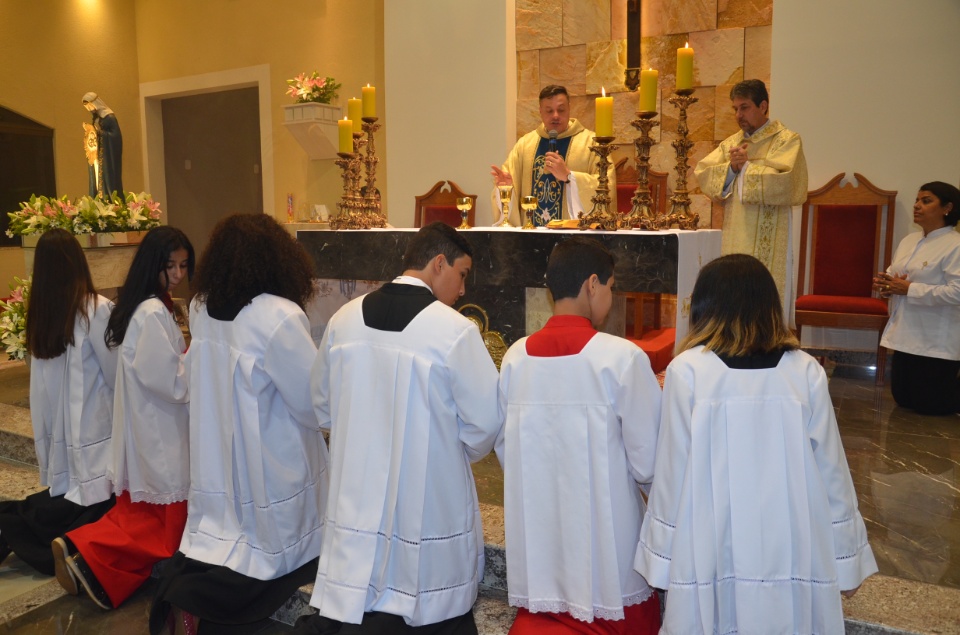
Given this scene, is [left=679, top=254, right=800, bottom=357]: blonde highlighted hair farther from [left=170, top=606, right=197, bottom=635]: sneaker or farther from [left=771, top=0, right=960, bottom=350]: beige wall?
[left=771, top=0, right=960, bottom=350]: beige wall

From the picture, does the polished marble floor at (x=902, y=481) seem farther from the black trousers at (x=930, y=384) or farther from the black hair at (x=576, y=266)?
the black hair at (x=576, y=266)

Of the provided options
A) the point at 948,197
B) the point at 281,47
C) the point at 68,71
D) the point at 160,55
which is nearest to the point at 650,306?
the point at 948,197

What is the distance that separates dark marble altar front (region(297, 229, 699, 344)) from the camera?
3789 millimetres

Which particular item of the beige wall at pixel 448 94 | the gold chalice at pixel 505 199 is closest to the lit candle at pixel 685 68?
the gold chalice at pixel 505 199

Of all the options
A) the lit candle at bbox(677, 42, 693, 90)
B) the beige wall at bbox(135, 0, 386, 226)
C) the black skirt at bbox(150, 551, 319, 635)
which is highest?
the beige wall at bbox(135, 0, 386, 226)

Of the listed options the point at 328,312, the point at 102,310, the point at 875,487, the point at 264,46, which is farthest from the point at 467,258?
the point at 264,46

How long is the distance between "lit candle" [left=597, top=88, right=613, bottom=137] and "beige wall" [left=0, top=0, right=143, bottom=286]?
845 centimetres

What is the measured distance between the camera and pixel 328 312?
514 cm

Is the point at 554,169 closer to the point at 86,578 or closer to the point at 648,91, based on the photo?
the point at 648,91

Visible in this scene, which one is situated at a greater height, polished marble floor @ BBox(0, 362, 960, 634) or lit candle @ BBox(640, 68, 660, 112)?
lit candle @ BBox(640, 68, 660, 112)

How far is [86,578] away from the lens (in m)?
3.17

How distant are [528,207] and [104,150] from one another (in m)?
4.76

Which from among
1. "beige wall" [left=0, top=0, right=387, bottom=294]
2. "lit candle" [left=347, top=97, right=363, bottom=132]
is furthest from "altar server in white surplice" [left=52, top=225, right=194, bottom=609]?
"beige wall" [left=0, top=0, right=387, bottom=294]

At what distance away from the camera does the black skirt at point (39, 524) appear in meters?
3.52
